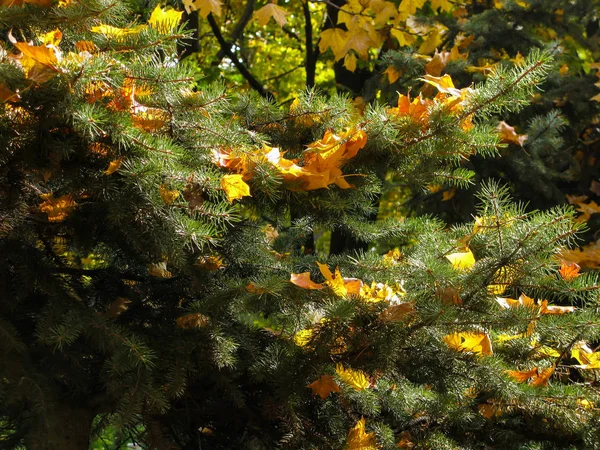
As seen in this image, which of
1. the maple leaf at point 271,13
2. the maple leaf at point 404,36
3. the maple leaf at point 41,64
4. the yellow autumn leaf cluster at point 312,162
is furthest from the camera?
the maple leaf at point 404,36

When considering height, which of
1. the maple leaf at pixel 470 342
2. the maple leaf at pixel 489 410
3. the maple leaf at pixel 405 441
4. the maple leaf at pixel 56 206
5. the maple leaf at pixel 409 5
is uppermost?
the maple leaf at pixel 56 206

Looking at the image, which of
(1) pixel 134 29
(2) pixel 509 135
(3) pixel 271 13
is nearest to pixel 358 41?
(3) pixel 271 13

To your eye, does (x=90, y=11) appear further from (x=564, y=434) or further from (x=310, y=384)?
(x=564, y=434)

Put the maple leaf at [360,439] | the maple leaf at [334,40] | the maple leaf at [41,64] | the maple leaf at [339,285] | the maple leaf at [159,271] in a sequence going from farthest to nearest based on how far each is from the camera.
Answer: the maple leaf at [334,40] → the maple leaf at [159,271] → the maple leaf at [360,439] → the maple leaf at [339,285] → the maple leaf at [41,64]

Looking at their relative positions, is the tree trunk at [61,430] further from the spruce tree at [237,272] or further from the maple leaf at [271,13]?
the maple leaf at [271,13]

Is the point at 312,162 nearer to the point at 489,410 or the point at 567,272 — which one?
the point at 567,272

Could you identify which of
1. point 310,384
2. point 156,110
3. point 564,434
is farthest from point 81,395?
point 564,434

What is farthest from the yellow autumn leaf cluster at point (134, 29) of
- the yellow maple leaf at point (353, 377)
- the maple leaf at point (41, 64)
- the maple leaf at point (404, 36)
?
the maple leaf at point (404, 36)

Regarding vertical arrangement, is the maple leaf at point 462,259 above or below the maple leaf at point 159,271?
above
